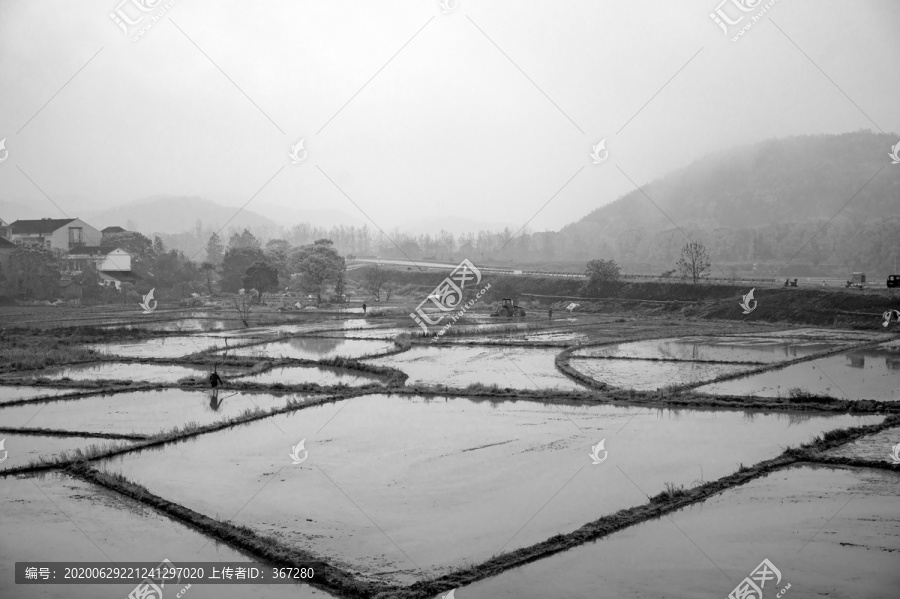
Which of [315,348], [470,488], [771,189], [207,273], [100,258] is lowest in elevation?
[470,488]

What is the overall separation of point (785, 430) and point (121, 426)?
14787 mm

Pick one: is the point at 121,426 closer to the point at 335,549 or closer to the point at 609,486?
the point at 335,549

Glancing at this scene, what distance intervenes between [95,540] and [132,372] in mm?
15298

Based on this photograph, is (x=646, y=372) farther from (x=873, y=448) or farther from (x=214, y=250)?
(x=214, y=250)

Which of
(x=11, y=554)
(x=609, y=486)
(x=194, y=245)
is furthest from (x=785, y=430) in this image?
(x=194, y=245)

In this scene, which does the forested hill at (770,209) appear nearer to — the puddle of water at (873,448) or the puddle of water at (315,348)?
the puddle of water at (315,348)

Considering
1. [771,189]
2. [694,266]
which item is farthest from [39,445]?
[771,189]

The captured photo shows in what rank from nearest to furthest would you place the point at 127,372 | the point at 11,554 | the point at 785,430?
the point at 11,554, the point at 785,430, the point at 127,372

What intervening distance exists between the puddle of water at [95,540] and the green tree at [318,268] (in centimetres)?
4521

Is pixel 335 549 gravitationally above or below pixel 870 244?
below

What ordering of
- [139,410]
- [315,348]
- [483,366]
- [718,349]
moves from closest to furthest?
1. [139,410]
2. [483,366]
3. [718,349]
4. [315,348]

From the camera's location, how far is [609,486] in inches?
444

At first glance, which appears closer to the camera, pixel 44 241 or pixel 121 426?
pixel 121 426

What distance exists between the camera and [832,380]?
20156 millimetres
